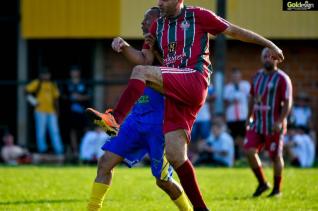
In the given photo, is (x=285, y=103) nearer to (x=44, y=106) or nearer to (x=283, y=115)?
(x=283, y=115)

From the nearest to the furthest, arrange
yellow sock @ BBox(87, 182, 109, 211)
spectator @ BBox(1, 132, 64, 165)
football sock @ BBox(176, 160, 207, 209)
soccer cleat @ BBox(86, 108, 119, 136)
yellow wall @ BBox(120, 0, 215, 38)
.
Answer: soccer cleat @ BBox(86, 108, 119, 136), football sock @ BBox(176, 160, 207, 209), yellow sock @ BBox(87, 182, 109, 211), spectator @ BBox(1, 132, 64, 165), yellow wall @ BBox(120, 0, 215, 38)

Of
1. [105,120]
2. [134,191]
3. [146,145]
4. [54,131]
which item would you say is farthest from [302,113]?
[105,120]

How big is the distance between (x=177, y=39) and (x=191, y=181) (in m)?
1.30

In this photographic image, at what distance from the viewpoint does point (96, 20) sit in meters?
21.0

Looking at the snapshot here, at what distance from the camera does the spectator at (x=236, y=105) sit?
64.7 feet

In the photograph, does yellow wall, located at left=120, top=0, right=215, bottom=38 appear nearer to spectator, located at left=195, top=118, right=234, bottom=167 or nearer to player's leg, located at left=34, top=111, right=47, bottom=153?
player's leg, located at left=34, top=111, right=47, bottom=153

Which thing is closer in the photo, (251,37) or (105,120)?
(105,120)

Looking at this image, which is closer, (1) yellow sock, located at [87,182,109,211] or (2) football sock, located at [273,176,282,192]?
(1) yellow sock, located at [87,182,109,211]

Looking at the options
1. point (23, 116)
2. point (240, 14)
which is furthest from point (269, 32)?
point (23, 116)

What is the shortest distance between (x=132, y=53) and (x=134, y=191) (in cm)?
436

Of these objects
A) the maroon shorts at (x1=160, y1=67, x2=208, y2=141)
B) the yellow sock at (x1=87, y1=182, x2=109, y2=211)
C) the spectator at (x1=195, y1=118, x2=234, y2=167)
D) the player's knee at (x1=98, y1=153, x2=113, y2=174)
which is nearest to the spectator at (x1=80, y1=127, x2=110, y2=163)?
the spectator at (x1=195, y1=118, x2=234, y2=167)

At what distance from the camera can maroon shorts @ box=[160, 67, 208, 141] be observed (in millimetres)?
7660

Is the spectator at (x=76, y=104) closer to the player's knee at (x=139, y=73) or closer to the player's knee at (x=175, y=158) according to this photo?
the player's knee at (x=175, y=158)

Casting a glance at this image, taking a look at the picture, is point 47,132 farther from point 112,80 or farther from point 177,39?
point 177,39
